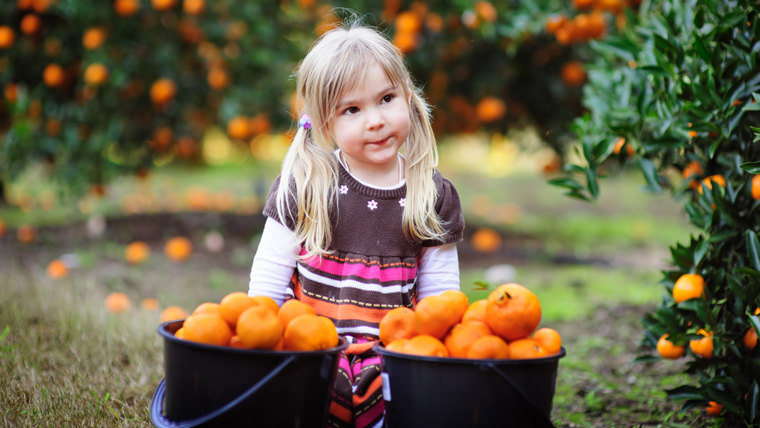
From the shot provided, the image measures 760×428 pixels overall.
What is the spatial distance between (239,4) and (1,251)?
2411 mm

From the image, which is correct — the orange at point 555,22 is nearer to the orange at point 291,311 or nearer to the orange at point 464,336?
the orange at point 464,336

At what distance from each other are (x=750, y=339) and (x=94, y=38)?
13.2ft

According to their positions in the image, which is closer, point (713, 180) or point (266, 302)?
point (266, 302)

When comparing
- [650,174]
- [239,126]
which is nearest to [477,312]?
[650,174]

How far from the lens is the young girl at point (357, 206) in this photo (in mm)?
1927

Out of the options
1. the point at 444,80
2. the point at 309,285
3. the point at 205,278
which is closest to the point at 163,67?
the point at 205,278

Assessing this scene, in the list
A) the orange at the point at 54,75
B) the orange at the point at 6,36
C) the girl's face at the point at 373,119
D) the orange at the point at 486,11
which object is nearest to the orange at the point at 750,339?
the girl's face at the point at 373,119

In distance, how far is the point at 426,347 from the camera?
1.54 metres

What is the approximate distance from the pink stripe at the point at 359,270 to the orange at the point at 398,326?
0.33m

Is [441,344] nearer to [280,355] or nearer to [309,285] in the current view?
[280,355]

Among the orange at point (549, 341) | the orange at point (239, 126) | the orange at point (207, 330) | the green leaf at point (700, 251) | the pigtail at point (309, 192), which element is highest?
the orange at point (239, 126)

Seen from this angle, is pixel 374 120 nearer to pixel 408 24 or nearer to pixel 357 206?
pixel 357 206

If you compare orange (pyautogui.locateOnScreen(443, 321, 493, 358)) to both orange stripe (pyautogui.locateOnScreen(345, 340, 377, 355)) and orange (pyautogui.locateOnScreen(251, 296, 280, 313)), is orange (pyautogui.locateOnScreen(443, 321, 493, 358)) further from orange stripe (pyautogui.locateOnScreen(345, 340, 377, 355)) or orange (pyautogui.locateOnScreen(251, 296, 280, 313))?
orange (pyautogui.locateOnScreen(251, 296, 280, 313))

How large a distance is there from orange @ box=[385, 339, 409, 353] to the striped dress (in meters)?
0.27
